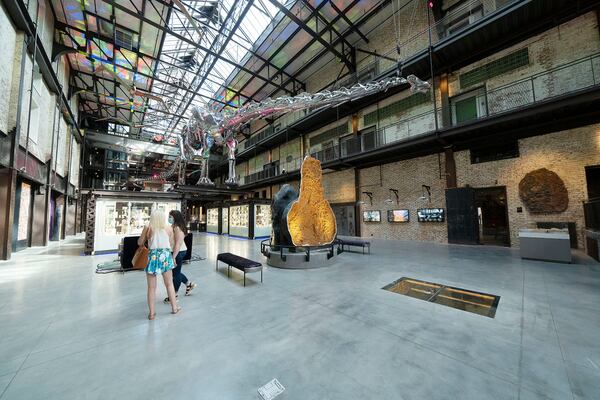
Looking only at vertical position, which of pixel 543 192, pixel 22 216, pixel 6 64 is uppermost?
pixel 6 64

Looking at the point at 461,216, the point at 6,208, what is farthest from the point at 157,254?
the point at 461,216

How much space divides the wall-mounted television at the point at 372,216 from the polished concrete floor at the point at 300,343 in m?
8.85

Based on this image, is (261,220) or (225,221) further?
(225,221)

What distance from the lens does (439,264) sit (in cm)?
638

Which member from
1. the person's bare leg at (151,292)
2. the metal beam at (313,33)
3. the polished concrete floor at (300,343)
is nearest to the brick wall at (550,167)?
the polished concrete floor at (300,343)

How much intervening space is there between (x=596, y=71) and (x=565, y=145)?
2421mm

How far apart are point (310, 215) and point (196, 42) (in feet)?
43.3

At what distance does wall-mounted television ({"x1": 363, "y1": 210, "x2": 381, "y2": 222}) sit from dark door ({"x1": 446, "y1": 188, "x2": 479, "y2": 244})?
12.2 ft

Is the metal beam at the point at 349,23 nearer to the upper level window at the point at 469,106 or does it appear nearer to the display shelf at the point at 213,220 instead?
the upper level window at the point at 469,106

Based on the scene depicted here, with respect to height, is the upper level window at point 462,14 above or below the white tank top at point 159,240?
above

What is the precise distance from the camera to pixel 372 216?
13820 millimetres

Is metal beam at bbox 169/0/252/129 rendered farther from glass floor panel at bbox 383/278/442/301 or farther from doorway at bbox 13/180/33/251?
glass floor panel at bbox 383/278/442/301

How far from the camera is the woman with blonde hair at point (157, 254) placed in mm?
3068

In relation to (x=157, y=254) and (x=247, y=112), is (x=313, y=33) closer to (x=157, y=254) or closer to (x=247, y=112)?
(x=247, y=112)
